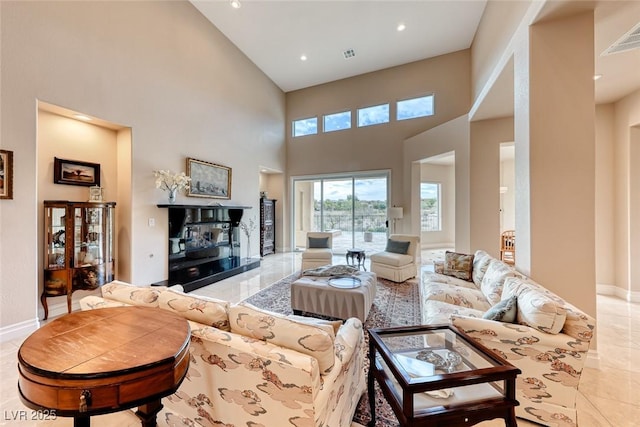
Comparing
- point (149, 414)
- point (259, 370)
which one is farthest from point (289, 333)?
point (149, 414)

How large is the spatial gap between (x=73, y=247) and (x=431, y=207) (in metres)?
9.52

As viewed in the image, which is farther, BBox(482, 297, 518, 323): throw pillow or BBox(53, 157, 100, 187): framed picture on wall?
BBox(53, 157, 100, 187): framed picture on wall

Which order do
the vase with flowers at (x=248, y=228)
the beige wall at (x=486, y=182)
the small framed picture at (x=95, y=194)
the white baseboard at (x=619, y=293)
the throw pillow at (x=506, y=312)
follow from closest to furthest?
1. the throw pillow at (x=506, y=312)
2. the small framed picture at (x=95, y=194)
3. the white baseboard at (x=619, y=293)
4. the beige wall at (x=486, y=182)
5. the vase with flowers at (x=248, y=228)

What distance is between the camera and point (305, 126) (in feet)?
27.2

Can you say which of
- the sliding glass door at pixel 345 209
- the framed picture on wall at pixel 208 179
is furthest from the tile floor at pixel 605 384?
the sliding glass door at pixel 345 209

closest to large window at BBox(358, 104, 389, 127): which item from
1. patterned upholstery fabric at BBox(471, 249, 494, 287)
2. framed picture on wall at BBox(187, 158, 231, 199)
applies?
framed picture on wall at BBox(187, 158, 231, 199)

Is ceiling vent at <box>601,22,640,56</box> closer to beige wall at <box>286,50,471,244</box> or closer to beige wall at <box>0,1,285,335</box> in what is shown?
beige wall at <box>286,50,471,244</box>

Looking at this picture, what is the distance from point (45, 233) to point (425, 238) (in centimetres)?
947

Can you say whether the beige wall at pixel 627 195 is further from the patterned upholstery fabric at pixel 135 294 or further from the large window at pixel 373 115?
the patterned upholstery fabric at pixel 135 294

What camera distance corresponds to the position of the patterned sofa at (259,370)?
115 cm

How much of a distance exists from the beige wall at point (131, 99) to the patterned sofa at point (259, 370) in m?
2.70

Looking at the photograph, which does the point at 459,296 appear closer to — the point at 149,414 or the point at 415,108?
the point at 149,414

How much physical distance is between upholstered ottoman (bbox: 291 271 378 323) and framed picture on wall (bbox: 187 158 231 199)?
3.30m

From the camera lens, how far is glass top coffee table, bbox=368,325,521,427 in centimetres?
121
